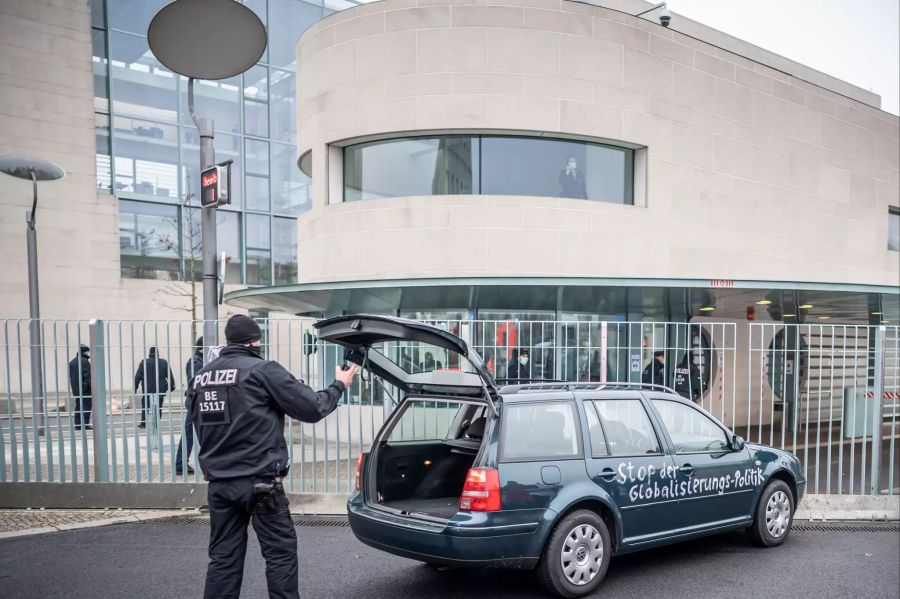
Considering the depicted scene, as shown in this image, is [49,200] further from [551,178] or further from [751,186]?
[751,186]

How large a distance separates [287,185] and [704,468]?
20.5m

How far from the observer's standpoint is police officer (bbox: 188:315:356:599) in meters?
4.25

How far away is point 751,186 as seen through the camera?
1452 centimetres

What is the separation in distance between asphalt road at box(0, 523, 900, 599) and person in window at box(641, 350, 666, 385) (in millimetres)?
3633

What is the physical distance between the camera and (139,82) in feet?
69.7

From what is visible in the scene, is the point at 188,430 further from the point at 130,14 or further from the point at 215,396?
the point at 130,14

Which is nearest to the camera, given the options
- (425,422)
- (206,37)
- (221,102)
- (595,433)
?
(595,433)

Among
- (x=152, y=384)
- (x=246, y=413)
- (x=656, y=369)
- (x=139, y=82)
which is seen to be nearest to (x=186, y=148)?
(x=139, y=82)

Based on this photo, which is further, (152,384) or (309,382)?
(152,384)

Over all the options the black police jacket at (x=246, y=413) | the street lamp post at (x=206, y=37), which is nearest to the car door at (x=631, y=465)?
the black police jacket at (x=246, y=413)

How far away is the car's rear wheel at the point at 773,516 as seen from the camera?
20.9 ft

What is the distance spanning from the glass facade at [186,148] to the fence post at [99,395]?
456 inches

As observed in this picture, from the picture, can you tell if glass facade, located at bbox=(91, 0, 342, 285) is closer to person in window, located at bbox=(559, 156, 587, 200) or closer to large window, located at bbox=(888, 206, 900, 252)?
person in window, located at bbox=(559, 156, 587, 200)

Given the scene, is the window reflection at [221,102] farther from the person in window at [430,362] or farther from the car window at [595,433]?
the car window at [595,433]
